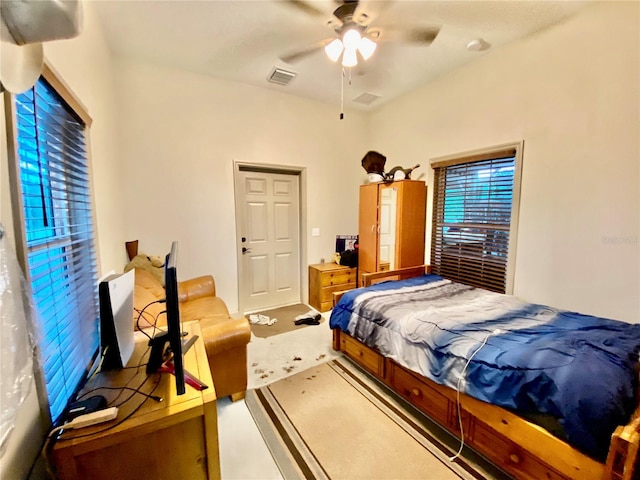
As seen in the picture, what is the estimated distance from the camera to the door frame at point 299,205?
351cm

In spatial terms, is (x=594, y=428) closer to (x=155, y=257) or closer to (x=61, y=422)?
(x=61, y=422)

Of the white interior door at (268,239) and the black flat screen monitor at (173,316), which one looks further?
the white interior door at (268,239)

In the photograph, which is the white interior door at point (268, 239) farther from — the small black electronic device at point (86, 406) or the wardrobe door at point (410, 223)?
the small black electronic device at point (86, 406)

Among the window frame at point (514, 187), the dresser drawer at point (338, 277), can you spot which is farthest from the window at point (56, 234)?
the window frame at point (514, 187)

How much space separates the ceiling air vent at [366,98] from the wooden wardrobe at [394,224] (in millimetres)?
1247

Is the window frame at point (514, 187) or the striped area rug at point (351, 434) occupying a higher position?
the window frame at point (514, 187)

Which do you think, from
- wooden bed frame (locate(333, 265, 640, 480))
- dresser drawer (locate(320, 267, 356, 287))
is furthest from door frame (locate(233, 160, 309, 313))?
wooden bed frame (locate(333, 265, 640, 480))

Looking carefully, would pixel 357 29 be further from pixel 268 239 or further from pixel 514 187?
pixel 268 239

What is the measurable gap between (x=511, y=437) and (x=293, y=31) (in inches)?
130

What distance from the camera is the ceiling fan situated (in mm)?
2015

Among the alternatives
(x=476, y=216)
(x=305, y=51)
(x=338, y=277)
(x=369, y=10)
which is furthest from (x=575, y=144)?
(x=338, y=277)

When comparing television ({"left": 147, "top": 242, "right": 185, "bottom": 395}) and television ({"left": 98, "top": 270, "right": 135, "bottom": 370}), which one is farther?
television ({"left": 98, "top": 270, "right": 135, "bottom": 370})

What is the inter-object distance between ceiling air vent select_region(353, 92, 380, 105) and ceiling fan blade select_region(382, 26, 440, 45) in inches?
50.0

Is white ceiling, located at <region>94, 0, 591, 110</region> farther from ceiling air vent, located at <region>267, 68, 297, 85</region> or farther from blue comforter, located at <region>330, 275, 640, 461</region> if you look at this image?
blue comforter, located at <region>330, 275, 640, 461</region>
